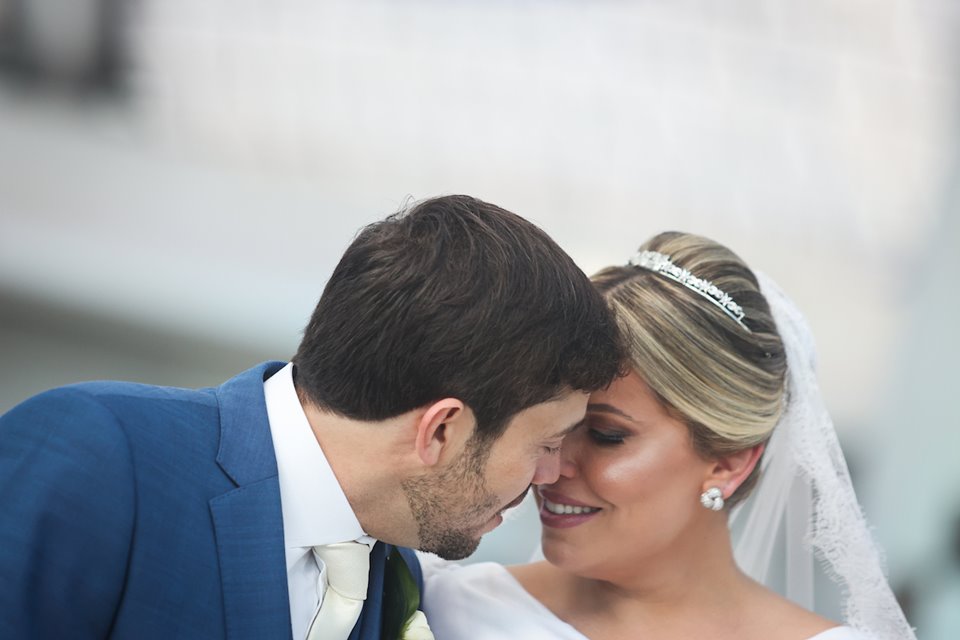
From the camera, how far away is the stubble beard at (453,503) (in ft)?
6.42

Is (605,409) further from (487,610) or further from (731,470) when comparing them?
(487,610)

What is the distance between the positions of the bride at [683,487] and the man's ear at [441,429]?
1.75 ft

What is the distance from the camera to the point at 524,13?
8164 mm

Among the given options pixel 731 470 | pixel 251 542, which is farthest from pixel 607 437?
pixel 251 542

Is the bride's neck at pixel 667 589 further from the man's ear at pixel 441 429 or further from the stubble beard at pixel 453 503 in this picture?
the man's ear at pixel 441 429

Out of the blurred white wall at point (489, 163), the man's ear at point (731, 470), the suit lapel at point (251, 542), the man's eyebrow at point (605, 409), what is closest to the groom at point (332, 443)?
the suit lapel at point (251, 542)

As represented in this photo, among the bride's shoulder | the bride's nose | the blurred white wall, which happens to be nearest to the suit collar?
the bride's nose

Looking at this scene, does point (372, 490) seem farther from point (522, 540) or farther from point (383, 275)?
point (522, 540)

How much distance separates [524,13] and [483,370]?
22.1ft

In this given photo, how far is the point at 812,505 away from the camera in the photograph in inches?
112

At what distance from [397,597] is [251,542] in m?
0.52

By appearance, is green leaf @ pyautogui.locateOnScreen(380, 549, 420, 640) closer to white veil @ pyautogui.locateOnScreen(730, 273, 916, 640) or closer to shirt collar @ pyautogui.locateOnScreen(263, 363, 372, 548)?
shirt collar @ pyautogui.locateOnScreen(263, 363, 372, 548)

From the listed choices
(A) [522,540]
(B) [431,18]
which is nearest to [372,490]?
(A) [522,540]

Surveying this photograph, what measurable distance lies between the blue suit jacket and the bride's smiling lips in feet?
2.56
